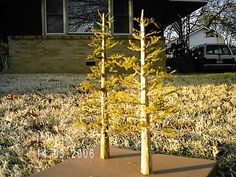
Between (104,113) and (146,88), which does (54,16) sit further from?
(146,88)

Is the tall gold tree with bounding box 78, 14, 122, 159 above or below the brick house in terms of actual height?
below

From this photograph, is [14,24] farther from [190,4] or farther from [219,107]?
[219,107]

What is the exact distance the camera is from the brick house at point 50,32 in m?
14.3

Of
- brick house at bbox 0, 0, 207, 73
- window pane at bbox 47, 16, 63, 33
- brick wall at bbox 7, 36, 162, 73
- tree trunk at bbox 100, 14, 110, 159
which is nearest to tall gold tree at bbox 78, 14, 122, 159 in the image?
tree trunk at bbox 100, 14, 110, 159

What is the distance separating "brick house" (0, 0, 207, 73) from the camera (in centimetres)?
1433

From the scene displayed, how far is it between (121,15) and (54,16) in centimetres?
260

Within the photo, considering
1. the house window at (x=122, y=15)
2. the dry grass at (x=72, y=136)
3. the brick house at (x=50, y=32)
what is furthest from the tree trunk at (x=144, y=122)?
the house window at (x=122, y=15)

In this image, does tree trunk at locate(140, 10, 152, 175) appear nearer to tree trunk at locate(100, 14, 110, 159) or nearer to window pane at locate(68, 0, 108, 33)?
tree trunk at locate(100, 14, 110, 159)

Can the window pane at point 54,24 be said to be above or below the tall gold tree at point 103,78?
above

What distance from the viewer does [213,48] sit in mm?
23406

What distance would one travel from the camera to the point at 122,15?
15.5 metres

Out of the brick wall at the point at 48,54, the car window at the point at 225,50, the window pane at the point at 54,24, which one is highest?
the window pane at the point at 54,24

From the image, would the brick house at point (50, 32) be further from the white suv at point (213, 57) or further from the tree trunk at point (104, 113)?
the tree trunk at point (104, 113)

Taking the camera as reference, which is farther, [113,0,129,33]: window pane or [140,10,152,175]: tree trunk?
[113,0,129,33]: window pane
